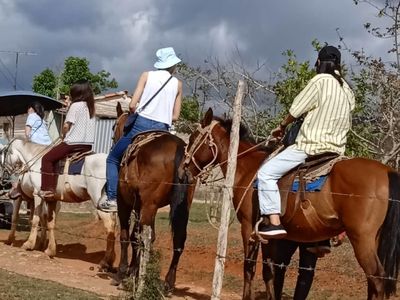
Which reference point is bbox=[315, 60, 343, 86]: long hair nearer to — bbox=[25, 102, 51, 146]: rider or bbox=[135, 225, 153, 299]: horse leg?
bbox=[135, 225, 153, 299]: horse leg

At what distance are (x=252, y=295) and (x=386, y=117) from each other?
15.0 feet

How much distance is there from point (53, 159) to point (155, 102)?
260cm

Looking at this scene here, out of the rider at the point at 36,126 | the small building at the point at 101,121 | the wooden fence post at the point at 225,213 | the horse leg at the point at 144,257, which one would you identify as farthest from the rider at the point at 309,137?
the small building at the point at 101,121

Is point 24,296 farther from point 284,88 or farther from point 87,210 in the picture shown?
point 87,210

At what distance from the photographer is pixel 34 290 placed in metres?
7.54

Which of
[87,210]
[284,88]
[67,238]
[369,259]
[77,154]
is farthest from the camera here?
[87,210]

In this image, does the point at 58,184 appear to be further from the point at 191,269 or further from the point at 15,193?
the point at 191,269

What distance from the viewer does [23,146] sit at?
11562mm

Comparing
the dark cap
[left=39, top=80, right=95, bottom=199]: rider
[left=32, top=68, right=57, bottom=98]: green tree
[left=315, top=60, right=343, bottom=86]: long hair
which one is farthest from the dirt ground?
[left=32, top=68, right=57, bottom=98]: green tree

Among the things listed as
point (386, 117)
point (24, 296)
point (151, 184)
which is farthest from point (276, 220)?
point (386, 117)

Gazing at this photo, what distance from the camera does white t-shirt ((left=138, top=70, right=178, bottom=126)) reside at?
8.48 m

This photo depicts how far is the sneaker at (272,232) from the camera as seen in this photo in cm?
632

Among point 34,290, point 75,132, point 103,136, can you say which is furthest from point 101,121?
point 34,290

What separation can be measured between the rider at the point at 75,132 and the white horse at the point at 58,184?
18 cm
